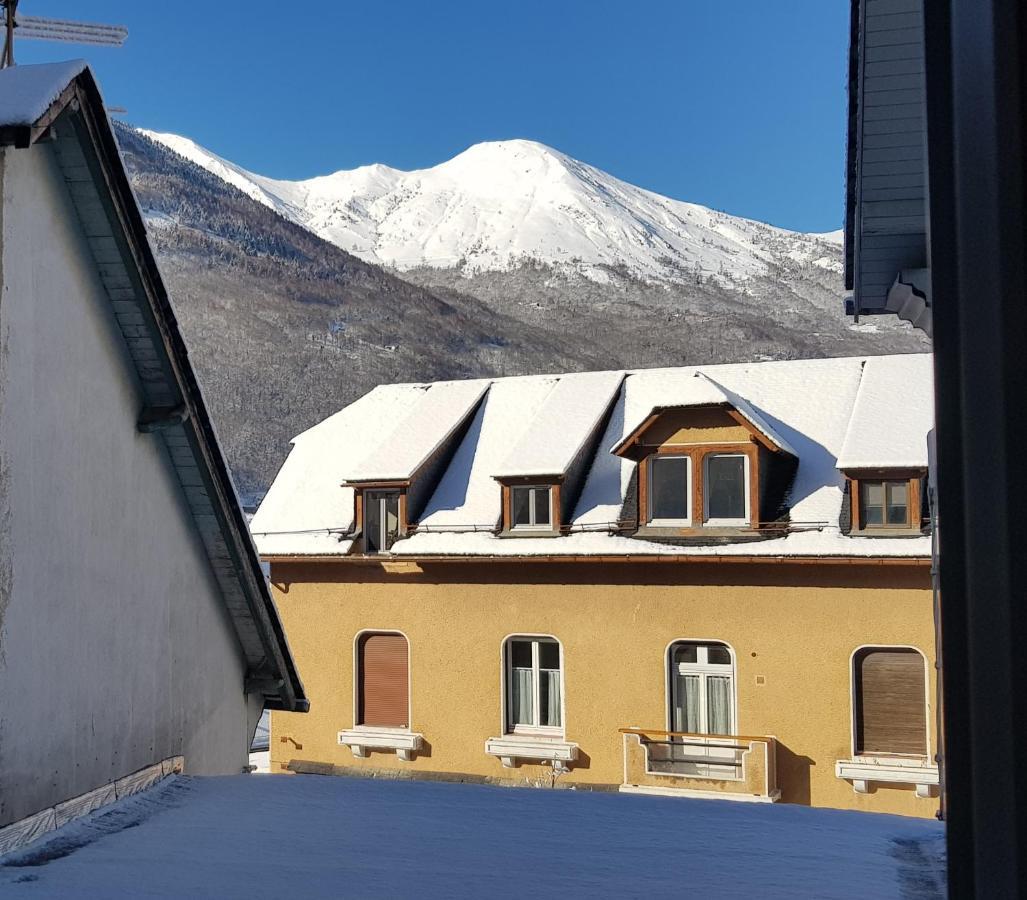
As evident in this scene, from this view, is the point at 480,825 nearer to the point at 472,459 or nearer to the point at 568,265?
the point at 472,459

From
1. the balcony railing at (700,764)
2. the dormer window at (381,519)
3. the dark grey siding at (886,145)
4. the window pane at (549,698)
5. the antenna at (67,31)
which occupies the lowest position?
the balcony railing at (700,764)

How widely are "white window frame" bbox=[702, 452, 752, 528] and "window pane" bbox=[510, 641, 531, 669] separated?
3.51m

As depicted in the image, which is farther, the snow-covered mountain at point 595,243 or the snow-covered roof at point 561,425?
the snow-covered mountain at point 595,243

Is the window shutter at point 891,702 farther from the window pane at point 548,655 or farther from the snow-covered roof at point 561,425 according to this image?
the snow-covered roof at point 561,425

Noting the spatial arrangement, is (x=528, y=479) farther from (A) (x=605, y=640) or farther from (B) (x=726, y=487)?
(B) (x=726, y=487)

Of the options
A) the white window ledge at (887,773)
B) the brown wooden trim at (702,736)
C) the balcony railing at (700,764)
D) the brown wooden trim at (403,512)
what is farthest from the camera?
the brown wooden trim at (403,512)

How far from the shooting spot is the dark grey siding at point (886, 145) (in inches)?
218

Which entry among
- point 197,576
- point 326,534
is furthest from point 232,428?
point 197,576

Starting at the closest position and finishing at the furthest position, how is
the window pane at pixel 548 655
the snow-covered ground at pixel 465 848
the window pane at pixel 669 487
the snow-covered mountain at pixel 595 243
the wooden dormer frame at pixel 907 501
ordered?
1. the snow-covered ground at pixel 465 848
2. the wooden dormer frame at pixel 907 501
3. the window pane at pixel 669 487
4. the window pane at pixel 548 655
5. the snow-covered mountain at pixel 595 243

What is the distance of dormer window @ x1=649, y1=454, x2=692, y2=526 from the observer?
52.0 ft

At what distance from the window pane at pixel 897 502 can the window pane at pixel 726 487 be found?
2.09 meters

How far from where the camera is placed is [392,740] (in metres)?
16.8

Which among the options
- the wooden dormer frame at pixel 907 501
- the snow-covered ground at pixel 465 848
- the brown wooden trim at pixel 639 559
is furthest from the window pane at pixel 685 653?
the snow-covered ground at pixel 465 848

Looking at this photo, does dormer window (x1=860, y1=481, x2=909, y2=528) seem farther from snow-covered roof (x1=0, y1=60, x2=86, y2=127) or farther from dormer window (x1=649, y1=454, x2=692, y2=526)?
snow-covered roof (x1=0, y1=60, x2=86, y2=127)
